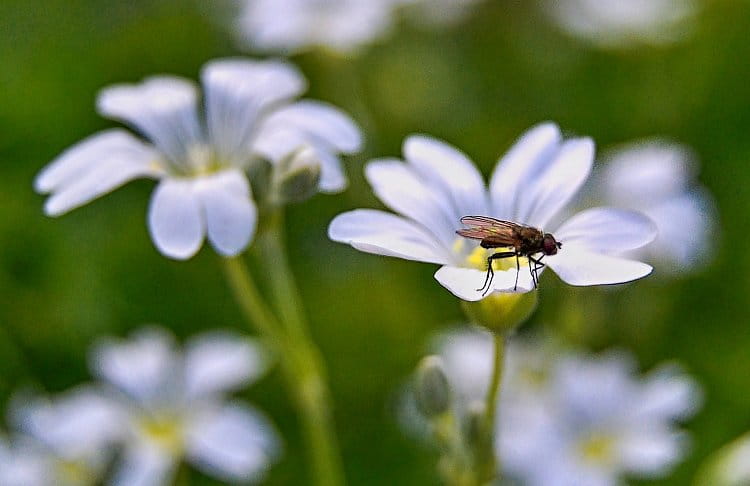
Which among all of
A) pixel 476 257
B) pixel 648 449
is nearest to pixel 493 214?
pixel 476 257

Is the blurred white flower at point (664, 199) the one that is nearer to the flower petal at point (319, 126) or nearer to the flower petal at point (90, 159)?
the flower petal at point (319, 126)

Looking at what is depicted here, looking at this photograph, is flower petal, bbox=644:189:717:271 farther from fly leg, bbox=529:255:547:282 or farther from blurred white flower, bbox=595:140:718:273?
fly leg, bbox=529:255:547:282

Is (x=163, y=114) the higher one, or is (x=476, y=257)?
(x=163, y=114)

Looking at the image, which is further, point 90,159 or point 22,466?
point 22,466

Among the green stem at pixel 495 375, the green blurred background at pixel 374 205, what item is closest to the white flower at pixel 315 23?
the green blurred background at pixel 374 205

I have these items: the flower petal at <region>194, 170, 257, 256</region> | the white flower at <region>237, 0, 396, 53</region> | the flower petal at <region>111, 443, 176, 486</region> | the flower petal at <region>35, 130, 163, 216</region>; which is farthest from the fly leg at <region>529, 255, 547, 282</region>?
the white flower at <region>237, 0, 396, 53</region>

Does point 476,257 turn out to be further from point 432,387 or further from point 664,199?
point 664,199

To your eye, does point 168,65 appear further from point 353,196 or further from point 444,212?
point 444,212
